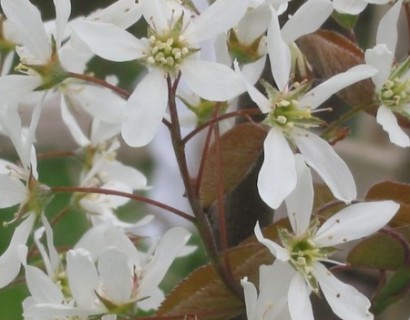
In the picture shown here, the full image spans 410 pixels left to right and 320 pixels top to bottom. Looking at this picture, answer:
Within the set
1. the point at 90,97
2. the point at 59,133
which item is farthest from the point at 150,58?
the point at 59,133

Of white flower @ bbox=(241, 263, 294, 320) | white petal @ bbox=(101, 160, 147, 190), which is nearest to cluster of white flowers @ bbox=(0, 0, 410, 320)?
white flower @ bbox=(241, 263, 294, 320)

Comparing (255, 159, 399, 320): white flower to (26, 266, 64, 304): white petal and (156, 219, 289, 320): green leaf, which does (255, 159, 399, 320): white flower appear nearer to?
(156, 219, 289, 320): green leaf

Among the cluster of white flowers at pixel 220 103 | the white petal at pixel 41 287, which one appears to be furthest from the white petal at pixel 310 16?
the white petal at pixel 41 287

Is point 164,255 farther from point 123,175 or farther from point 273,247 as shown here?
point 123,175

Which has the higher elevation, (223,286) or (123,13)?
(123,13)

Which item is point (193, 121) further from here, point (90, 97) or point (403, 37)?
point (403, 37)

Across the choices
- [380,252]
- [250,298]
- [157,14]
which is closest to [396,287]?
[380,252]

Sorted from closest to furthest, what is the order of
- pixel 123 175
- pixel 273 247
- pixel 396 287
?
1. pixel 273 247
2. pixel 396 287
3. pixel 123 175
